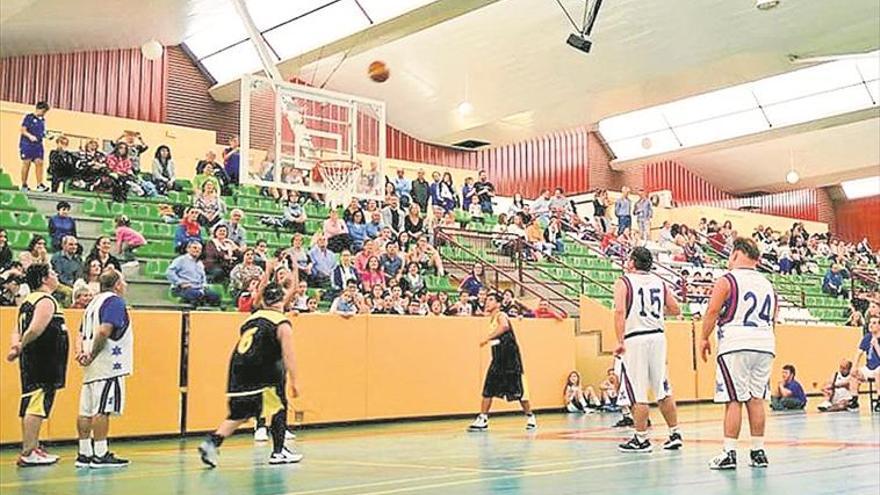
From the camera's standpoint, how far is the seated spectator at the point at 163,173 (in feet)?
65.2

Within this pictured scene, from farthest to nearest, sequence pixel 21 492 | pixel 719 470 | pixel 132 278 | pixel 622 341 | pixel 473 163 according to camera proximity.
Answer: pixel 473 163 → pixel 132 278 → pixel 622 341 → pixel 719 470 → pixel 21 492

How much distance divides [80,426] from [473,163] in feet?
85.5

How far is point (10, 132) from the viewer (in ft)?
79.9

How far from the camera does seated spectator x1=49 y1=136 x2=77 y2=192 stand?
18453 millimetres

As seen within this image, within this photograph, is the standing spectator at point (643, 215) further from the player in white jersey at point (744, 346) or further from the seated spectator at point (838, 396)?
the player in white jersey at point (744, 346)

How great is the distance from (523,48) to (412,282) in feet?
30.5

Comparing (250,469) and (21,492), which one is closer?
(21,492)

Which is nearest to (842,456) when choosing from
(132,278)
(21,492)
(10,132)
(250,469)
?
(250,469)

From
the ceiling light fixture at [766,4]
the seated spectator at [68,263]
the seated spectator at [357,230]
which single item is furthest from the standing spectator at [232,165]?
the ceiling light fixture at [766,4]

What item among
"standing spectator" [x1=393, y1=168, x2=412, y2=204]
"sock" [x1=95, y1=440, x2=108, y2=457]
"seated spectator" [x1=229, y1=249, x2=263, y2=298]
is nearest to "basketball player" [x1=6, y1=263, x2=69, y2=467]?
"sock" [x1=95, y1=440, x2=108, y2=457]

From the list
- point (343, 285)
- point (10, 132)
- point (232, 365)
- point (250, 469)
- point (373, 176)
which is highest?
point (10, 132)

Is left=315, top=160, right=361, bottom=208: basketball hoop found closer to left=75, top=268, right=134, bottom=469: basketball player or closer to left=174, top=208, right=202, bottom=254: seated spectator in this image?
left=174, top=208, right=202, bottom=254: seated spectator

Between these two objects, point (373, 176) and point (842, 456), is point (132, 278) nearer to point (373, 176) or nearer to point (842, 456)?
point (373, 176)

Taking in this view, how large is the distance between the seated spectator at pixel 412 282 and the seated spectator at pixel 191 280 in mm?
4070
